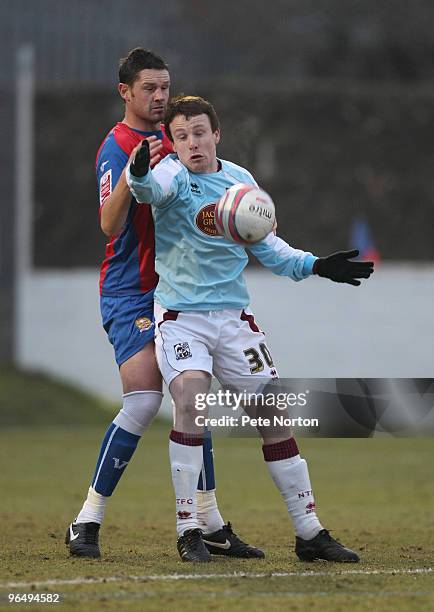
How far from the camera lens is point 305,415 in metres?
6.66

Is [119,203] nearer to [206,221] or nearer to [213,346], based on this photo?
[206,221]

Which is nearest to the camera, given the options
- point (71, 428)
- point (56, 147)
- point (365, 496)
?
point (365, 496)

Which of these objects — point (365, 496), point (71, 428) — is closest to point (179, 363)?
point (365, 496)

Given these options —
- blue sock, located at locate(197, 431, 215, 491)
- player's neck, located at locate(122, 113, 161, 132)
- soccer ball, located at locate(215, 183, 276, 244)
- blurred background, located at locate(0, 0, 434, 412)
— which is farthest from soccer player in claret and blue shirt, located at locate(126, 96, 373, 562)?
blurred background, located at locate(0, 0, 434, 412)

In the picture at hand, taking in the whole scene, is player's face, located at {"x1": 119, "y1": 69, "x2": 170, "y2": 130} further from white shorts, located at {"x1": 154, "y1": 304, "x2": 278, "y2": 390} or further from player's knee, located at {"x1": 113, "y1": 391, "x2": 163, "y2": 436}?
player's knee, located at {"x1": 113, "y1": 391, "x2": 163, "y2": 436}

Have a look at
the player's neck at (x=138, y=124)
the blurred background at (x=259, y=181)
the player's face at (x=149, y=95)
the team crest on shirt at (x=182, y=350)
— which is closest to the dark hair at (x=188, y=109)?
the player's face at (x=149, y=95)

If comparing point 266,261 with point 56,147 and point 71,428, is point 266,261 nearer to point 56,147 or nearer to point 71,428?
point 71,428

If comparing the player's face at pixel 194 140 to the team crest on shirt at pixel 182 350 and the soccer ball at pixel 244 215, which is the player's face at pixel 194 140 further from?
the team crest on shirt at pixel 182 350

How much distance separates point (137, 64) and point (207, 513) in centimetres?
228

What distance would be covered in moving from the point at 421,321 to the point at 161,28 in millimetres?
9932

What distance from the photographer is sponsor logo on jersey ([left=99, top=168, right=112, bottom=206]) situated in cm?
688

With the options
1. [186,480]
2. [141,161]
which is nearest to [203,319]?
[186,480]

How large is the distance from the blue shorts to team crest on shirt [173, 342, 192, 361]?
1.17 ft

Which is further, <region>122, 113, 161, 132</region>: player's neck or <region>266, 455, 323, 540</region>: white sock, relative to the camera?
<region>122, 113, 161, 132</region>: player's neck
